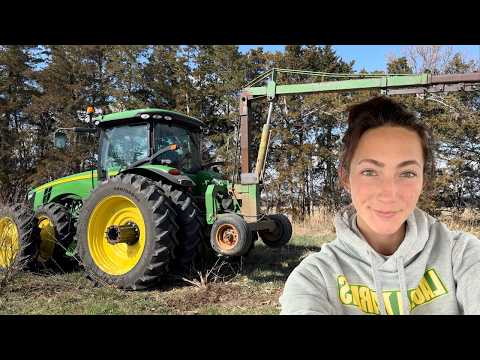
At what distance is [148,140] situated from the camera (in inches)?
214

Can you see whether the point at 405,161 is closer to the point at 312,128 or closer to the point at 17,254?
the point at 17,254

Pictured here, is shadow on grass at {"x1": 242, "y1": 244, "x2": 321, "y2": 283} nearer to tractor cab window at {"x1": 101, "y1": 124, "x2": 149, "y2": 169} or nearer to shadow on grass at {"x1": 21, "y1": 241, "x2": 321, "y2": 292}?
shadow on grass at {"x1": 21, "y1": 241, "x2": 321, "y2": 292}

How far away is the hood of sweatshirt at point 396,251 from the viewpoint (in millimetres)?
1305

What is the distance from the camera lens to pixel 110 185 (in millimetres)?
5043

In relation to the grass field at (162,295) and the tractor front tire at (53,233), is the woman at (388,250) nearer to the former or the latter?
the grass field at (162,295)

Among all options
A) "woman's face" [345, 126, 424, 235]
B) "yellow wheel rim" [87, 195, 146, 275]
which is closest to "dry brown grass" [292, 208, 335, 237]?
"yellow wheel rim" [87, 195, 146, 275]

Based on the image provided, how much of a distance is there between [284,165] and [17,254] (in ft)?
30.5

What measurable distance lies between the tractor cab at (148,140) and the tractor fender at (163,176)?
0.63 feet

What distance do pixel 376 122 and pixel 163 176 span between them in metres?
3.89

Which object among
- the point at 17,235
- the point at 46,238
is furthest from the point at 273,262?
the point at 17,235

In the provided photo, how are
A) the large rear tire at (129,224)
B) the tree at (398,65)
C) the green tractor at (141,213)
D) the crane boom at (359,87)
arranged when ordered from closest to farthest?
the large rear tire at (129,224)
the green tractor at (141,213)
the crane boom at (359,87)
the tree at (398,65)

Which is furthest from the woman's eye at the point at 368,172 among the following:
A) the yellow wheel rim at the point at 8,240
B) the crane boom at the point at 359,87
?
the yellow wheel rim at the point at 8,240

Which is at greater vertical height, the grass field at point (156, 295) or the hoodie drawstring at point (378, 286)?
the hoodie drawstring at point (378, 286)

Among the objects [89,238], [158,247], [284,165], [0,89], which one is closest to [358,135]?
[158,247]
